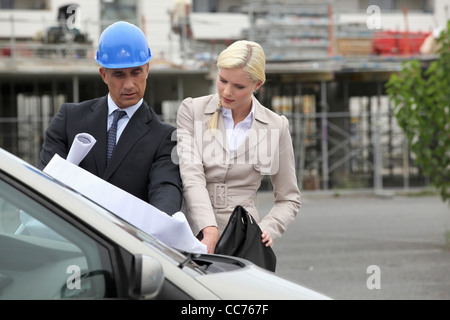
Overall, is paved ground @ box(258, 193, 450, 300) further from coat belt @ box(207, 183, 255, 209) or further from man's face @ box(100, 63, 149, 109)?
man's face @ box(100, 63, 149, 109)

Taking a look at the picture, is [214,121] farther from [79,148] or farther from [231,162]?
[79,148]

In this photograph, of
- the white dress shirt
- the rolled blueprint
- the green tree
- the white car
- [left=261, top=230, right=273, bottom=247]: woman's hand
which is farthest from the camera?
the green tree

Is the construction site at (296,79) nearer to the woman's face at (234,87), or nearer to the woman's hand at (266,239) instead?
the woman's face at (234,87)

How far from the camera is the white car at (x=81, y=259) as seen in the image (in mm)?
2506

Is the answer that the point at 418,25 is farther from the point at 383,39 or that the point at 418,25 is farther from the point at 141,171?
the point at 141,171

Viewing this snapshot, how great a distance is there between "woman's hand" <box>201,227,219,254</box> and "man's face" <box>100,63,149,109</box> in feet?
2.23

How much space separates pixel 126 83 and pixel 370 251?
804 cm

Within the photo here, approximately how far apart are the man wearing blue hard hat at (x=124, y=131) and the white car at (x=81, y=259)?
99 centimetres

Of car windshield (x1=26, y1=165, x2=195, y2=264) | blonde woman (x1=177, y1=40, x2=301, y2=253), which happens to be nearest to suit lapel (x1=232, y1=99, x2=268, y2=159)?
blonde woman (x1=177, y1=40, x2=301, y2=253)

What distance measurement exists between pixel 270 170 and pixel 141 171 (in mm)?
602

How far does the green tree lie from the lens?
10.7 m

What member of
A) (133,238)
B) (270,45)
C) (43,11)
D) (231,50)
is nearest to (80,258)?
(133,238)

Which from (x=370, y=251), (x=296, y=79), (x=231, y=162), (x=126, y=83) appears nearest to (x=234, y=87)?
(x=231, y=162)

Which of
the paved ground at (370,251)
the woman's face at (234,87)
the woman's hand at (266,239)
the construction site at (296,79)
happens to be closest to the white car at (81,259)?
the woman's hand at (266,239)
